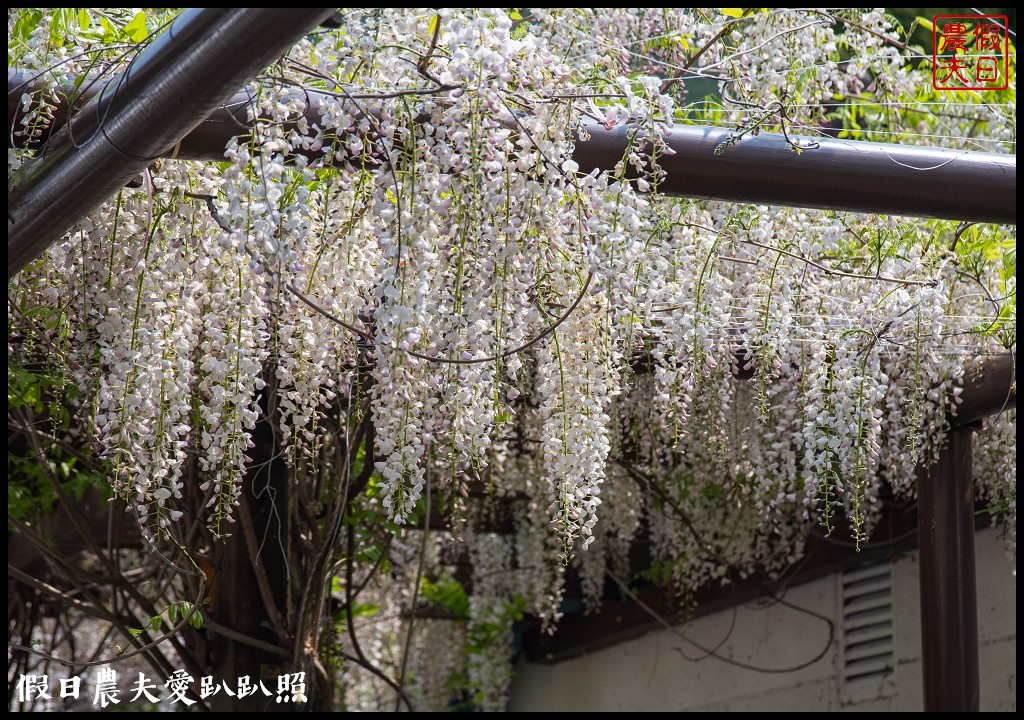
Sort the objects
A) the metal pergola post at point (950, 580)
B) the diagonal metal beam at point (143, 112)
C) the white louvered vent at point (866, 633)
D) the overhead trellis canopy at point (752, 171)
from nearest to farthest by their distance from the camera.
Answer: the diagonal metal beam at point (143, 112), the overhead trellis canopy at point (752, 171), the metal pergola post at point (950, 580), the white louvered vent at point (866, 633)

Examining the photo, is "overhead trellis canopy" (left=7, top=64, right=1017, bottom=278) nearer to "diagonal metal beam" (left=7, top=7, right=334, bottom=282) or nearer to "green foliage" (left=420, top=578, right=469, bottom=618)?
"diagonal metal beam" (left=7, top=7, right=334, bottom=282)

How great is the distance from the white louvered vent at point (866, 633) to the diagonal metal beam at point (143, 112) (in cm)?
370

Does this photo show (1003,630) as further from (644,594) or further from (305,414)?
(305,414)

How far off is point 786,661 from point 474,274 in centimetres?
363

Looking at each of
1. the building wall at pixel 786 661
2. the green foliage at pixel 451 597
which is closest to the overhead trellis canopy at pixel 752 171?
the building wall at pixel 786 661

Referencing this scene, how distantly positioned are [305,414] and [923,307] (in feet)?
4.99

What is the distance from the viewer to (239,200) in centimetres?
172

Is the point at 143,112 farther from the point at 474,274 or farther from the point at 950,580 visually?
the point at 950,580

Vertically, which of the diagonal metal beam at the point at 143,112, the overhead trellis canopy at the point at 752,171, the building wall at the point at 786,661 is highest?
the overhead trellis canopy at the point at 752,171

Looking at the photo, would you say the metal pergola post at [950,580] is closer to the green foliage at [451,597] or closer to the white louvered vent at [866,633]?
the white louvered vent at [866,633]

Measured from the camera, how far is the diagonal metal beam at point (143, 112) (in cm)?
142

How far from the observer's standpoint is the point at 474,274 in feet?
6.24

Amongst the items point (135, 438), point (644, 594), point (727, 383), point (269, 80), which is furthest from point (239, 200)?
point (644, 594)

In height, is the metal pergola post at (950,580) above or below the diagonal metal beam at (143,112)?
below
